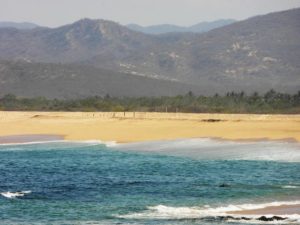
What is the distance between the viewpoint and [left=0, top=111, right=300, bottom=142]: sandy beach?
58591 mm

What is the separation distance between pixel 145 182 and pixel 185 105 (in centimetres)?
5933

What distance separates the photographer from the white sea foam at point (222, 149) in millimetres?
44125

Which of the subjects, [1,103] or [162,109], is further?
[1,103]

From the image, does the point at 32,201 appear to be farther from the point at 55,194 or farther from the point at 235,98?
the point at 235,98

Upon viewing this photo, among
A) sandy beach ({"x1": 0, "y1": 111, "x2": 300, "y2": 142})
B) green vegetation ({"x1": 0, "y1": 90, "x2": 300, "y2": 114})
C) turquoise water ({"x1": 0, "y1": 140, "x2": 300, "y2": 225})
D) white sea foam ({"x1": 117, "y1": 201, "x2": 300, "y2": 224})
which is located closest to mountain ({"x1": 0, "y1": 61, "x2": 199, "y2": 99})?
green vegetation ({"x1": 0, "y1": 90, "x2": 300, "y2": 114})

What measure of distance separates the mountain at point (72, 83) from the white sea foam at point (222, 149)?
271ft

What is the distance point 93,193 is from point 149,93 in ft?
367

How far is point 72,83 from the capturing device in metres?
148

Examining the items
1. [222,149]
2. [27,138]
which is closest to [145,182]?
[222,149]

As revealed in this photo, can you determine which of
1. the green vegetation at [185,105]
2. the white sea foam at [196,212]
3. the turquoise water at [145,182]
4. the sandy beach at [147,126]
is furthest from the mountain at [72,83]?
the white sea foam at [196,212]

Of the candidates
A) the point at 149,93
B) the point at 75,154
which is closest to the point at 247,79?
the point at 149,93

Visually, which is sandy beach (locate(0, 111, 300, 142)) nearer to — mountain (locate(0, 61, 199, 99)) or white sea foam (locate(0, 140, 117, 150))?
white sea foam (locate(0, 140, 117, 150))

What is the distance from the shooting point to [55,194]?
109ft

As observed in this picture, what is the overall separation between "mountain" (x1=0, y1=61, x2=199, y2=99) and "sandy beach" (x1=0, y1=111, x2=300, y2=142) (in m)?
53.8
